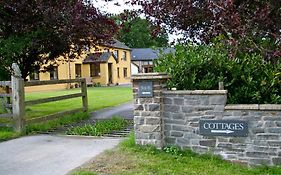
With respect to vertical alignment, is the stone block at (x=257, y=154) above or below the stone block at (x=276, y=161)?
above

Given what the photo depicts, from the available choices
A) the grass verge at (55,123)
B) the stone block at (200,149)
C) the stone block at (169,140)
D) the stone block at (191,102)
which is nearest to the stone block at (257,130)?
the stone block at (200,149)

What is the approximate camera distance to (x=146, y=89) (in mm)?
7141

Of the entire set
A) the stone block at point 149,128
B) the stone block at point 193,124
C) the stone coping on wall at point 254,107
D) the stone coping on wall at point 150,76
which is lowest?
the stone block at point 149,128

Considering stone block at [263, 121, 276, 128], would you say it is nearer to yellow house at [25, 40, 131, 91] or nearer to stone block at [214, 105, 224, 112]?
stone block at [214, 105, 224, 112]

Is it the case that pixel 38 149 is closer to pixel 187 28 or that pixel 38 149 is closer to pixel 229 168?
pixel 229 168

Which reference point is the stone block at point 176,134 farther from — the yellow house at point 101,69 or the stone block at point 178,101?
the yellow house at point 101,69

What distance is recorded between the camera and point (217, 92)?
6.58m

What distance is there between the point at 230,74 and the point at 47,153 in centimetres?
391

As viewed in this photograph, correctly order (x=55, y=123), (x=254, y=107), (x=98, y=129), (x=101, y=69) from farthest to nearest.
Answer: (x=101, y=69) < (x=55, y=123) < (x=98, y=129) < (x=254, y=107)

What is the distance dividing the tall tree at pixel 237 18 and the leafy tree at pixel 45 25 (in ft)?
9.48

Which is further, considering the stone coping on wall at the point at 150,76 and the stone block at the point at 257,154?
the stone coping on wall at the point at 150,76

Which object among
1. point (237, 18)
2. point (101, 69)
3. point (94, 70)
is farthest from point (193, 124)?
point (94, 70)

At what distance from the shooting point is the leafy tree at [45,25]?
10219 millimetres

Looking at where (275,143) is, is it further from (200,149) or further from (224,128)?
(200,149)
